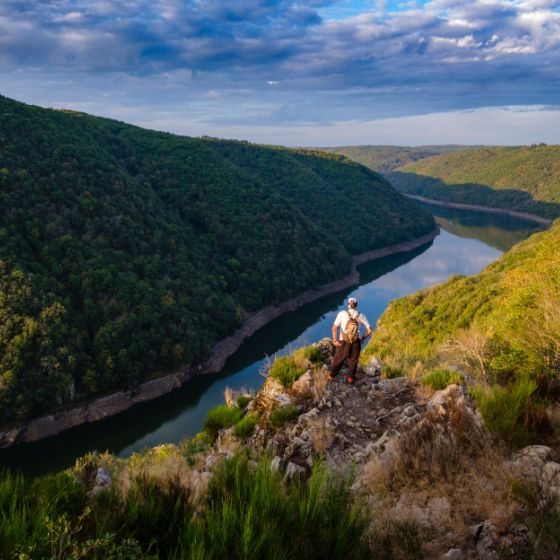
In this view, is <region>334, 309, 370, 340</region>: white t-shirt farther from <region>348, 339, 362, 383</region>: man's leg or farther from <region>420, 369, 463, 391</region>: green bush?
<region>420, 369, 463, 391</region>: green bush

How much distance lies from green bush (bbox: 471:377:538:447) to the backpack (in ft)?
11.1

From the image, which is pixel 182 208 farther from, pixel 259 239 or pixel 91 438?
pixel 91 438

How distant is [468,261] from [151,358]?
9136 cm

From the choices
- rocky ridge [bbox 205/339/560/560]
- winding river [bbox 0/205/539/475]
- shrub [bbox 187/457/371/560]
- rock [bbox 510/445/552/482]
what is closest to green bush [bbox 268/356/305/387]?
rocky ridge [bbox 205/339/560/560]

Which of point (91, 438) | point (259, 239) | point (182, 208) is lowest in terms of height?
point (91, 438)

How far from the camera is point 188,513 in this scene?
11.4 ft

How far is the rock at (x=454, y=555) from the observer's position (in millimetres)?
3698

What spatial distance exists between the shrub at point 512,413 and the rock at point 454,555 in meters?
2.17

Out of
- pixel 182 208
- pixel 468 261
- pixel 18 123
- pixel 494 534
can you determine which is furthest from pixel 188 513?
pixel 468 261

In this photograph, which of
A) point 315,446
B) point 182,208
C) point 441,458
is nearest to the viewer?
point 441,458

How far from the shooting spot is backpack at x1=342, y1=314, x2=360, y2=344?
975 centimetres

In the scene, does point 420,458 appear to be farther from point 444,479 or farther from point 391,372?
point 391,372

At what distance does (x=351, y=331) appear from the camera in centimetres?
981

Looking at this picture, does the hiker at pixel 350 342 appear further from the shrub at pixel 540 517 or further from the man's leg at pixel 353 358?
the shrub at pixel 540 517
